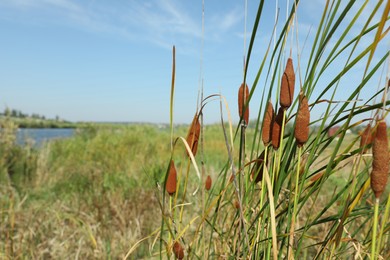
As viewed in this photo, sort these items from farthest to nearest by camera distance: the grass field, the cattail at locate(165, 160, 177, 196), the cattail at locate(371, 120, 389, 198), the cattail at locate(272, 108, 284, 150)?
1. the grass field
2. the cattail at locate(165, 160, 177, 196)
3. the cattail at locate(272, 108, 284, 150)
4. the cattail at locate(371, 120, 389, 198)

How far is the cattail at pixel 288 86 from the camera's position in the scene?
1.77 feet

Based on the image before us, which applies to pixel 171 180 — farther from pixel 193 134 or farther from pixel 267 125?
pixel 267 125

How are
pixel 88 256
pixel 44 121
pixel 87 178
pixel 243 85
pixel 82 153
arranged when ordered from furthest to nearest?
pixel 44 121 → pixel 82 153 → pixel 87 178 → pixel 88 256 → pixel 243 85

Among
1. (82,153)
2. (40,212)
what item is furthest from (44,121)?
(40,212)

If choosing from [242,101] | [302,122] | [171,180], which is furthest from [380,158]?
[171,180]

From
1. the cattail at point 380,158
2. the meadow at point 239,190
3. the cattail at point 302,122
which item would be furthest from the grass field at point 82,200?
the cattail at point 380,158

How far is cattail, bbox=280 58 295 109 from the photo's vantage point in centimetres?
54

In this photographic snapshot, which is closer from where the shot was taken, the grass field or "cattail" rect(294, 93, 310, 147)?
"cattail" rect(294, 93, 310, 147)

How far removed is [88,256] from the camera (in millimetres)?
1885

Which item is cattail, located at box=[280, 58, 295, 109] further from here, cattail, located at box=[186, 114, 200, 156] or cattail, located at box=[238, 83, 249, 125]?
cattail, located at box=[186, 114, 200, 156]

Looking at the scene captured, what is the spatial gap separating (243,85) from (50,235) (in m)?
1.98

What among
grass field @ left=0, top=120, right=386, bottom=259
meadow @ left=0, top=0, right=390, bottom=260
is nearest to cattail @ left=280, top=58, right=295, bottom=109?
meadow @ left=0, top=0, right=390, bottom=260

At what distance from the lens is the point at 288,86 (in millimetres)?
542

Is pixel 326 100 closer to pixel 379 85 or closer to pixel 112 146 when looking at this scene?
pixel 379 85
